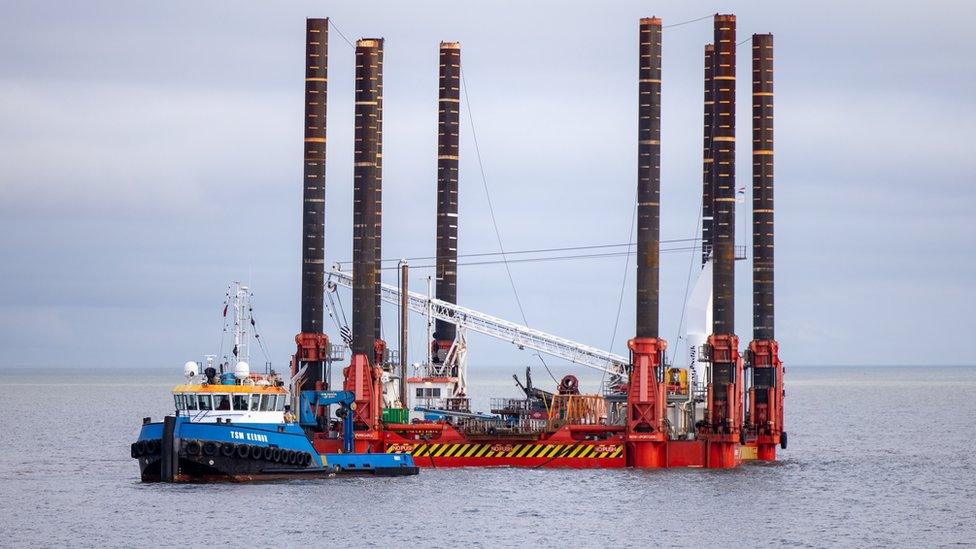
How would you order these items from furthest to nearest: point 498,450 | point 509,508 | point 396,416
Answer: point 396,416, point 498,450, point 509,508

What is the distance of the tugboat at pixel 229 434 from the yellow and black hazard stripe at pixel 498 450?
7821 mm

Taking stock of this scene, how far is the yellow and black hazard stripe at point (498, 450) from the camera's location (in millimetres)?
93375

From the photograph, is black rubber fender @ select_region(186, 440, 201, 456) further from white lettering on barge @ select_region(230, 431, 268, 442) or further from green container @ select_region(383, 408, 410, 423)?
green container @ select_region(383, 408, 410, 423)

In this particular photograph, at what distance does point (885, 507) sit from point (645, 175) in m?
20.7

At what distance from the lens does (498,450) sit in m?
93.7

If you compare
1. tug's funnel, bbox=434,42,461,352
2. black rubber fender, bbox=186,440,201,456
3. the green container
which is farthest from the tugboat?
tug's funnel, bbox=434,42,461,352

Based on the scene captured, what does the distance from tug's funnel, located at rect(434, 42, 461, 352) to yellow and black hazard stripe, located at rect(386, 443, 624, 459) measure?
736 inches

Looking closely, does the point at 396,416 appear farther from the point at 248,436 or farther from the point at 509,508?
the point at 509,508

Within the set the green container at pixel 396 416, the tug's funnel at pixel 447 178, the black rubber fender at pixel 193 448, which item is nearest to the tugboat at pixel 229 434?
the black rubber fender at pixel 193 448

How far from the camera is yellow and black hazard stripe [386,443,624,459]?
93375mm

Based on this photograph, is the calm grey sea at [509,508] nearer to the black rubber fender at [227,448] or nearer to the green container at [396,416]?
the black rubber fender at [227,448]

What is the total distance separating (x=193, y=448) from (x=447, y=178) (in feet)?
119

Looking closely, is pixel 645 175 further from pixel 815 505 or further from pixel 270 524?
pixel 270 524

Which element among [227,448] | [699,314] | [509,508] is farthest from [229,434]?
[699,314]
